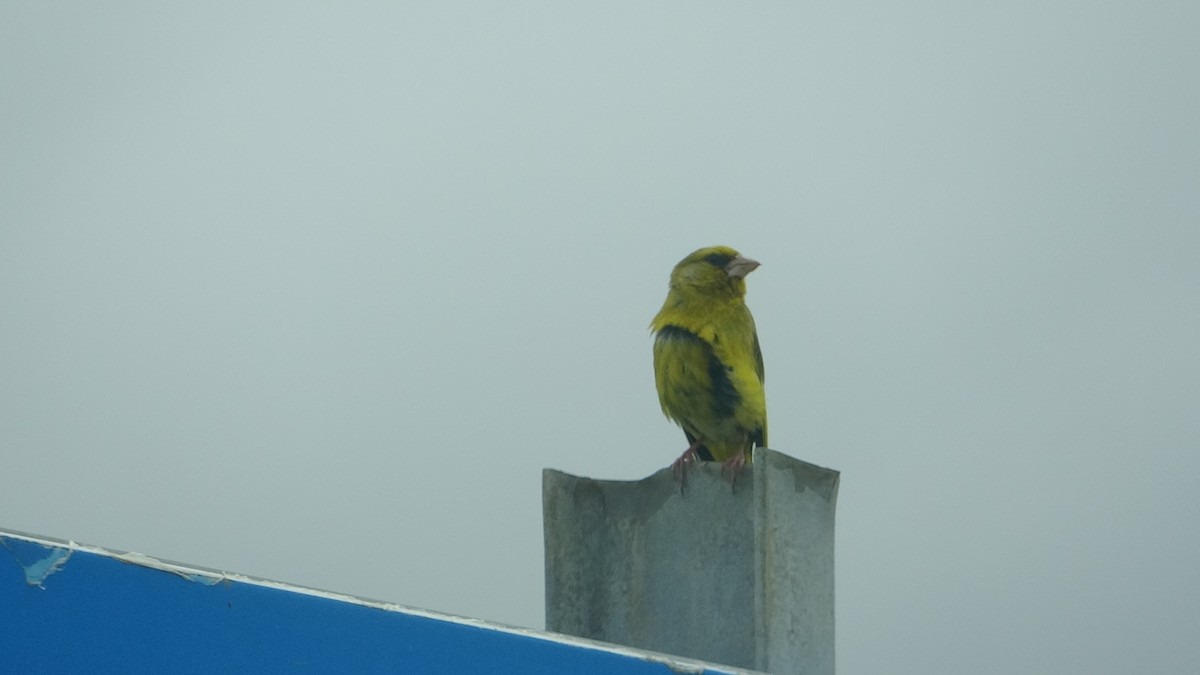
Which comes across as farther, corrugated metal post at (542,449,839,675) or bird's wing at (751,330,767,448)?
bird's wing at (751,330,767,448)

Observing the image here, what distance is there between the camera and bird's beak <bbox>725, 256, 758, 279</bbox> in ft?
16.5

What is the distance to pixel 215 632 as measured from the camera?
6.10ft

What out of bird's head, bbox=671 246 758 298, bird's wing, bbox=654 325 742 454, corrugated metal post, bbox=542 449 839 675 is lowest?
corrugated metal post, bbox=542 449 839 675

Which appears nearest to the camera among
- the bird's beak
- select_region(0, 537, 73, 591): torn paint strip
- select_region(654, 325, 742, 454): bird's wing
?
select_region(0, 537, 73, 591): torn paint strip

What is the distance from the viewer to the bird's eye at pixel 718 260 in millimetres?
5047

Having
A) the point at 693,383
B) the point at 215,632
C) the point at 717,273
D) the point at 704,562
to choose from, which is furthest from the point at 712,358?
the point at 215,632

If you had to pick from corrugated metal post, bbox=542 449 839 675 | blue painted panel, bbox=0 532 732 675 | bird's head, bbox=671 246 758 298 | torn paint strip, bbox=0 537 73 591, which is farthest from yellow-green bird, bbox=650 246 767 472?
torn paint strip, bbox=0 537 73 591

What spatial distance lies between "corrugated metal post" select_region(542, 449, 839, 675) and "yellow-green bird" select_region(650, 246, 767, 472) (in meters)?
1.57

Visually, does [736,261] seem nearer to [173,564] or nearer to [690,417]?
[690,417]

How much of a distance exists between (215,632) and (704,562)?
1367 millimetres

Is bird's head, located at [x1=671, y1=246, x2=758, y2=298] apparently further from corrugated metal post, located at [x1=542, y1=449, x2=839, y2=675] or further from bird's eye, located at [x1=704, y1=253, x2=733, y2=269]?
corrugated metal post, located at [x1=542, y1=449, x2=839, y2=675]

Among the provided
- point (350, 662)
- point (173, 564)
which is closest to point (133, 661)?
point (173, 564)

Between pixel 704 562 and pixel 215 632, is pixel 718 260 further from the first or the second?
pixel 215 632

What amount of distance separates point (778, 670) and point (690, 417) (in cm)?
219
